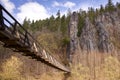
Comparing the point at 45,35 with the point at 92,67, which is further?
the point at 45,35

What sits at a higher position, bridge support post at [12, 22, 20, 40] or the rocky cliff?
the rocky cliff

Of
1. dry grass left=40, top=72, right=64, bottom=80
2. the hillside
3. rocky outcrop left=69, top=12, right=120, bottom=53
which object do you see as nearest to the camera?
the hillside

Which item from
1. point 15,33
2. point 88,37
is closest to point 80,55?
point 88,37

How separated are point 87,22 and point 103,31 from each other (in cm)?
736

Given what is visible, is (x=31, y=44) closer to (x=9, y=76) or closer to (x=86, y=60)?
(x=9, y=76)

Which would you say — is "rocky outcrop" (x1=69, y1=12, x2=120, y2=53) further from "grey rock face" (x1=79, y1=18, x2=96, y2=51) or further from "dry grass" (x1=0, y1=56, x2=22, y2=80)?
"dry grass" (x1=0, y1=56, x2=22, y2=80)

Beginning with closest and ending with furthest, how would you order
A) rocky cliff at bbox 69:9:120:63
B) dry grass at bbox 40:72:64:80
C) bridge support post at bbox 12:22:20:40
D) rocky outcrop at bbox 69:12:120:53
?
bridge support post at bbox 12:22:20:40
dry grass at bbox 40:72:64:80
rocky cliff at bbox 69:9:120:63
rocky outcrop at bbox 69:12:120:53

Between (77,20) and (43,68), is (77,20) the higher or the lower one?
the higher one

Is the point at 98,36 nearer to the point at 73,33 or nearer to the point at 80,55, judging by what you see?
the point at 73,33

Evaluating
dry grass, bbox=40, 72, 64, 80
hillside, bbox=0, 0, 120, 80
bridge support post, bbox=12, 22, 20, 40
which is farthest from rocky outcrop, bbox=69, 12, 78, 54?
bridge support post, bbox=12, 22, 20, 40

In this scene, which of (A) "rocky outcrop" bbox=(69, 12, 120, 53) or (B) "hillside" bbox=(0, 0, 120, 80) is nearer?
(B) "hillside" bbox=(0, 0, 120, 80)

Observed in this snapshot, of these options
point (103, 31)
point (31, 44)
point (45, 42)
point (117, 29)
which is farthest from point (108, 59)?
point (31, 44)

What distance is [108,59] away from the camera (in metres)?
63.5

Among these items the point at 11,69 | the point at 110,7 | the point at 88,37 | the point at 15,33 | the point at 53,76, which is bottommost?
the point at 53,76
